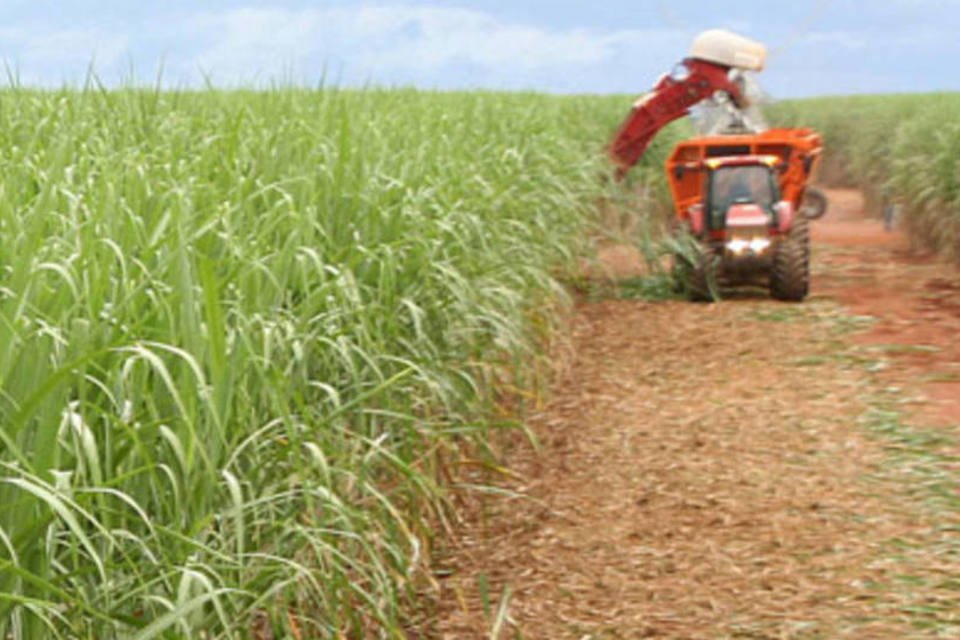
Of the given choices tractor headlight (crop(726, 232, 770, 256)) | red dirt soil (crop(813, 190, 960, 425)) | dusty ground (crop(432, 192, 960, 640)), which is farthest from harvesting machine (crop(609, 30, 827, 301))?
red dirt soil (crop(813, 190, 960, 425))

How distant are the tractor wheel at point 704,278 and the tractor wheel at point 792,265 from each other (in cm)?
40

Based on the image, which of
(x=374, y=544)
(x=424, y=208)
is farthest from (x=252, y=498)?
(x=424, y=208)

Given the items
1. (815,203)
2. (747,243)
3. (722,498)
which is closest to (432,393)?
(722,498)

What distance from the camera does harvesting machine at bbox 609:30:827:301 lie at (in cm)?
1021

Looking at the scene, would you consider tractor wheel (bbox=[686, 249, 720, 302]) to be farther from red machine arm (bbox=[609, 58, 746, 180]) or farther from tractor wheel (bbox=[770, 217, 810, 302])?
red machine arm (bbox=[609, 58, 746, 180])

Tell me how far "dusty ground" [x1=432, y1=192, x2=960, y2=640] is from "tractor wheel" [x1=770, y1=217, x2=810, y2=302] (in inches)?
19.8

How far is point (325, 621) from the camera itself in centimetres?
400

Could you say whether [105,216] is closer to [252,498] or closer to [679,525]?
[252,498]

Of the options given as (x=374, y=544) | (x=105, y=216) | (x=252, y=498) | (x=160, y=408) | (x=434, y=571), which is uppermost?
(x=105, y=216)

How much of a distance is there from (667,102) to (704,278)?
2045mm

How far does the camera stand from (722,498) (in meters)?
6.21

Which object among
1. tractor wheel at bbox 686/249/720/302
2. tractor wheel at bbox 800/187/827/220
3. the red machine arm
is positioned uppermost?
the red machine arm

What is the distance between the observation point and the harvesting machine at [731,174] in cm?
1021

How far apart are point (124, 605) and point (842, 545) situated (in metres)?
3.18
